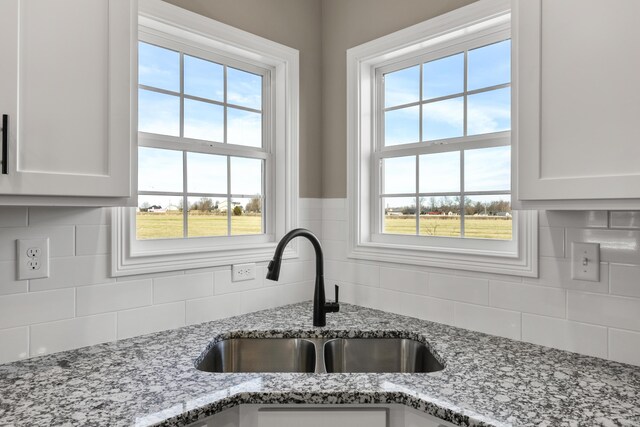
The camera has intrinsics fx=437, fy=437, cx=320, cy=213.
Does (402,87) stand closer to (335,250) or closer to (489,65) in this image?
(489,65)

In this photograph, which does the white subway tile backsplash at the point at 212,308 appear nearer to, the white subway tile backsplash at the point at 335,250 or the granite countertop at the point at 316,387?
the granite countertop at the point at 316,387

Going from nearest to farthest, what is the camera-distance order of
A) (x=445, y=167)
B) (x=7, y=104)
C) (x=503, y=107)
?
(x=7, y=104) → (x=503, y=107) → (x=445, y=167)

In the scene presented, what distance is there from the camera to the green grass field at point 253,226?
1812 mm

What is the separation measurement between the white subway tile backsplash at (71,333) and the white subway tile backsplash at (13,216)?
0.34m

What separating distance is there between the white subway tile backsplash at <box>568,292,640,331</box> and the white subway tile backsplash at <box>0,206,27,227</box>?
Answer: 1848mm

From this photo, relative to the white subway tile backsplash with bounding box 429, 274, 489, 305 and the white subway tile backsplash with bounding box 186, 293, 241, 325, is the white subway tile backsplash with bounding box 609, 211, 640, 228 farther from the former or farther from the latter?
the white subway tile backsplash with bounding box 186, 293, 241, 325

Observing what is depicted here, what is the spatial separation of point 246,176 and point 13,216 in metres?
1.02

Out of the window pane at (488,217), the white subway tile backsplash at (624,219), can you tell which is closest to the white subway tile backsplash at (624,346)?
the white subway tile backsplash at (624,219)

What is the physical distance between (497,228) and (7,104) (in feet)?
5.63

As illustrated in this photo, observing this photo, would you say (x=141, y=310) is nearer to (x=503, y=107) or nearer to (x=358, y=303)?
(x=358, y=303)

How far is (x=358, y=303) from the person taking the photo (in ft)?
7.25

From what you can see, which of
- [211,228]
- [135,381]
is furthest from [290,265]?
[135,381]

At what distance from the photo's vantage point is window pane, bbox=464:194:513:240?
1.80 metres

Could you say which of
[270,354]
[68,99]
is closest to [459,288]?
[270,354]
